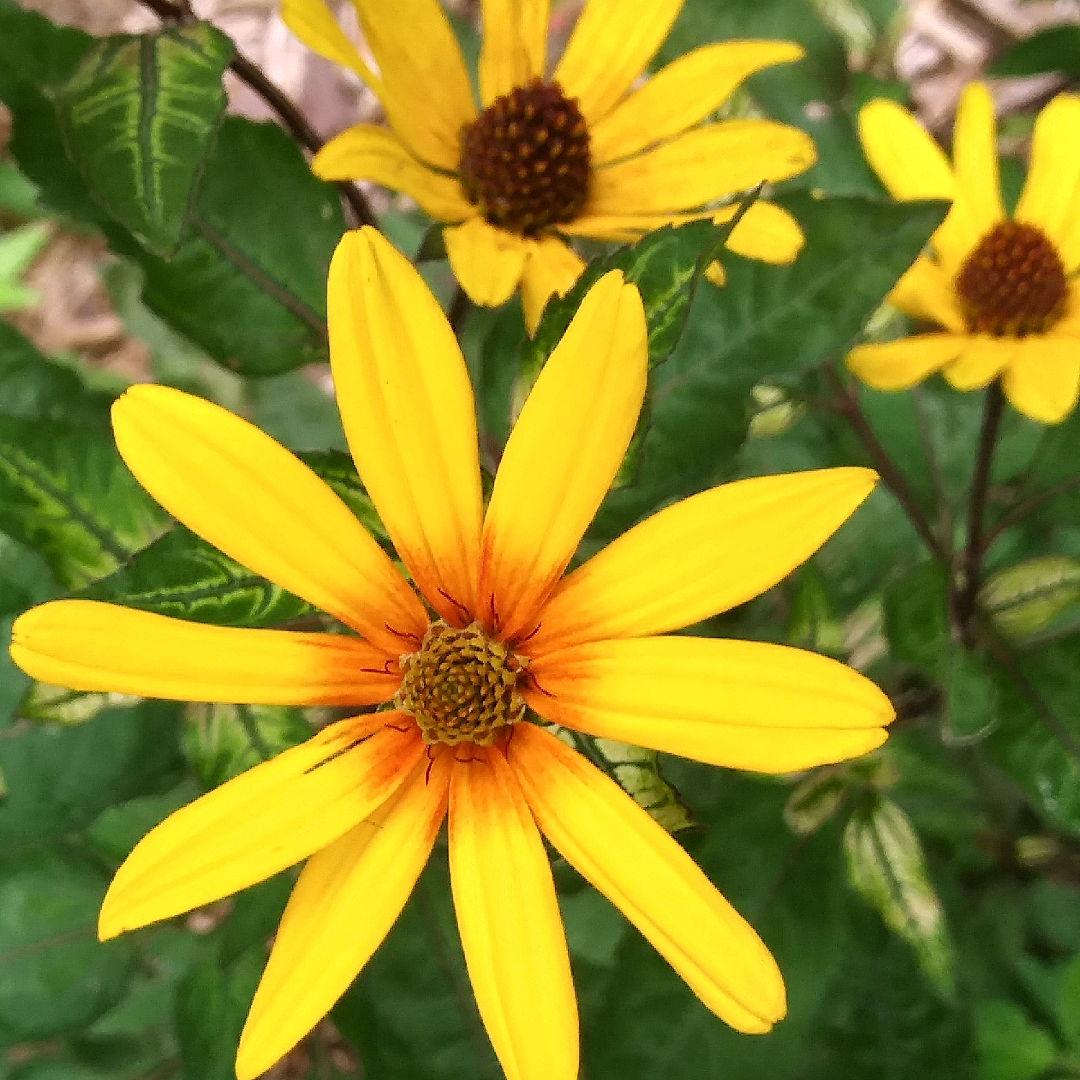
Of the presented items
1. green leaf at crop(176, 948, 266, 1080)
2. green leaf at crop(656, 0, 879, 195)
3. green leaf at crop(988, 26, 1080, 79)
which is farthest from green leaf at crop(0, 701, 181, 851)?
green leaf at crop(988, 26, 1080, 79)

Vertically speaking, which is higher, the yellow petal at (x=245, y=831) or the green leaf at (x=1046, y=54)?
the yellow petal at (x=245, y=831)

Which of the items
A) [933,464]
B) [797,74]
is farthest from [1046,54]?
[933,464]

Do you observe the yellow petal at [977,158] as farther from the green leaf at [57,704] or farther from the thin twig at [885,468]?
the green leaf at [57,704]

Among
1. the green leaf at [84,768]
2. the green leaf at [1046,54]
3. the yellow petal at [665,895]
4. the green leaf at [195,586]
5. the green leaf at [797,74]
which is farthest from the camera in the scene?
the green leaf at [1046,54]

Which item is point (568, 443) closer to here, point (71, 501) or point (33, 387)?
point (71, 501)

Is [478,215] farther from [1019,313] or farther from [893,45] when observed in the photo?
[893,45]

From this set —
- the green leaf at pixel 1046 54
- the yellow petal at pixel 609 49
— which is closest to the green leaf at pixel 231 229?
the yellow petal at pixel 609 49
